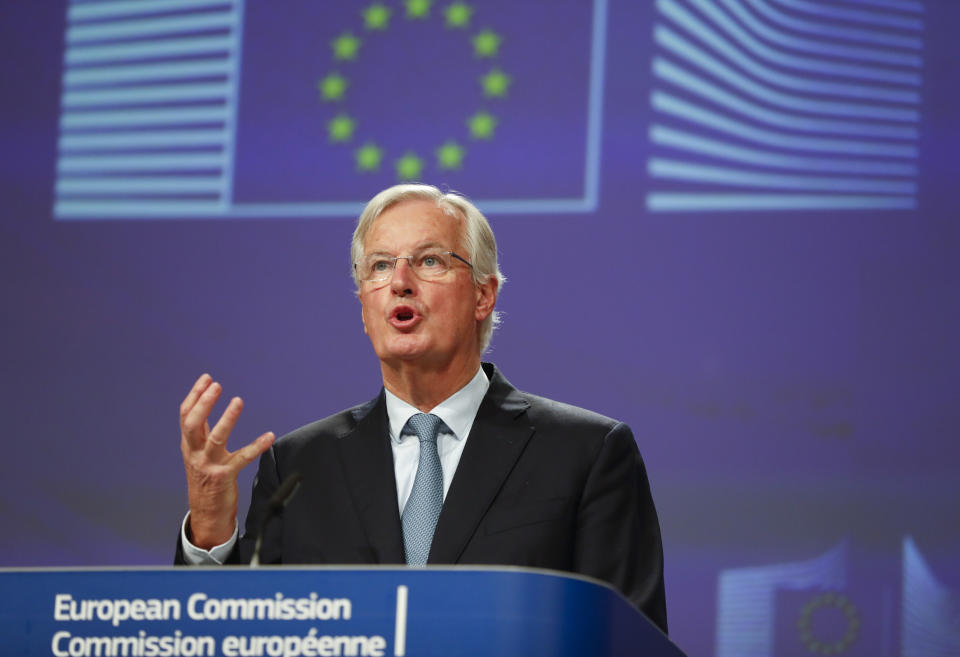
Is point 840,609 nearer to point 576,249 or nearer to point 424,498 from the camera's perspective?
point 576,249

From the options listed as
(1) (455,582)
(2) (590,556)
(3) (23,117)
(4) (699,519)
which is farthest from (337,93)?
(1) (455,582)

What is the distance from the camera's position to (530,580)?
5.01ft

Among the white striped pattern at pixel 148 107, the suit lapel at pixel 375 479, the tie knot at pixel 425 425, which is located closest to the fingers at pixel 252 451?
the suit lapel at pixel 375 479

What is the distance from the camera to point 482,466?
8.34ft

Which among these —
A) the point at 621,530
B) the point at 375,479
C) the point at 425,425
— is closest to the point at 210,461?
the point at 375,479

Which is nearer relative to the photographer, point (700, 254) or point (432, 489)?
point (432, 489)

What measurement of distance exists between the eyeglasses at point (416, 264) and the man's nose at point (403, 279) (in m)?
0.01

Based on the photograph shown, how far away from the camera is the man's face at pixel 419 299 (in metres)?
2.64

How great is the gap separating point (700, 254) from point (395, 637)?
2524mm

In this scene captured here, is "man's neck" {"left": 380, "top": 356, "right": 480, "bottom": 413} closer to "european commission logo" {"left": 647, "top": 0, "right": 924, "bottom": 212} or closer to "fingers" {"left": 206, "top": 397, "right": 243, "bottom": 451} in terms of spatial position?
"fingers" {"left": 206, "top": 397, "right": 243, "bottom": 451}

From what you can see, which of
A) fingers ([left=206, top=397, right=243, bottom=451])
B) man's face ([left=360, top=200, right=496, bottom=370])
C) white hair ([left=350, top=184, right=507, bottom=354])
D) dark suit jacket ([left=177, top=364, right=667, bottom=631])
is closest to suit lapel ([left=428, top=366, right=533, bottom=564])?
dark suit jacket ([left=177, top=364, right=667, bottom=631])

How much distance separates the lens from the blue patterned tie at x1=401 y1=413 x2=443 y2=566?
2465 mm

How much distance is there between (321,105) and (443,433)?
196 centimetres

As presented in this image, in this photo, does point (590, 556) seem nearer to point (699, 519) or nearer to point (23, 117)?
point (699, 519)
